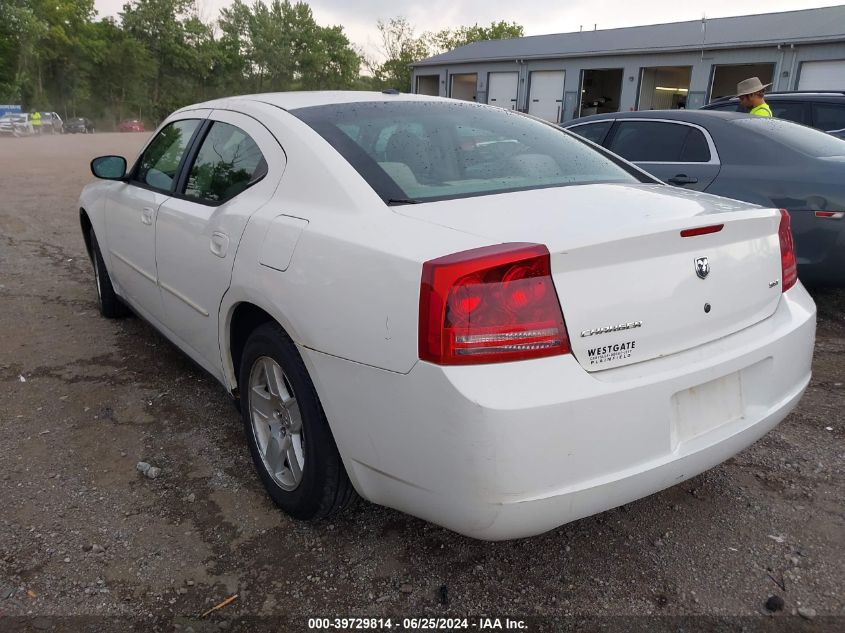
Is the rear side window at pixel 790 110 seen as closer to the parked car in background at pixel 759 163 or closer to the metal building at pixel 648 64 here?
the parked car in background at pixel 759 163

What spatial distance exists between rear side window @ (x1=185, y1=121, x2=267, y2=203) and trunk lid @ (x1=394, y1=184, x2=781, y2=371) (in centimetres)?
95

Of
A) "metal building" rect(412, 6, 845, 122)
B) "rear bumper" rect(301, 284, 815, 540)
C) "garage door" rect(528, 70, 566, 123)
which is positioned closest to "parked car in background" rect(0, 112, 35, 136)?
"metal building" rect(412, 6, 845, 122)

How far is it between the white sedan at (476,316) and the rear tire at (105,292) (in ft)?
7.02

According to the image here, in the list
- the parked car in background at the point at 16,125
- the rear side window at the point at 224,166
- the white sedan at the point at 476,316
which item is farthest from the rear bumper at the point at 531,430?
the parked car in background at the point at 16,125

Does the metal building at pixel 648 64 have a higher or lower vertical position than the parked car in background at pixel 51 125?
higher

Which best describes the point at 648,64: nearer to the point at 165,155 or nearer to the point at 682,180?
the point at 682,180

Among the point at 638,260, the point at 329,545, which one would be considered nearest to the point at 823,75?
the point at 638,260

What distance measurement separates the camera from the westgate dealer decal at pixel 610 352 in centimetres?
181

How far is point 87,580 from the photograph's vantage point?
2.22 meters

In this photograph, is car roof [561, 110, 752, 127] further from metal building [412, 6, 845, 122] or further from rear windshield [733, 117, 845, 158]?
metal building [412, 6, 845, 122]

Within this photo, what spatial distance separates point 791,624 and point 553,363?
3.76 ft

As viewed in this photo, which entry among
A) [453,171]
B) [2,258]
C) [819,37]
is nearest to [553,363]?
[453,171]

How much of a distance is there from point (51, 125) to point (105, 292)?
46343 millimetres

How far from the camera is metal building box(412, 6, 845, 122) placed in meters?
21.1
